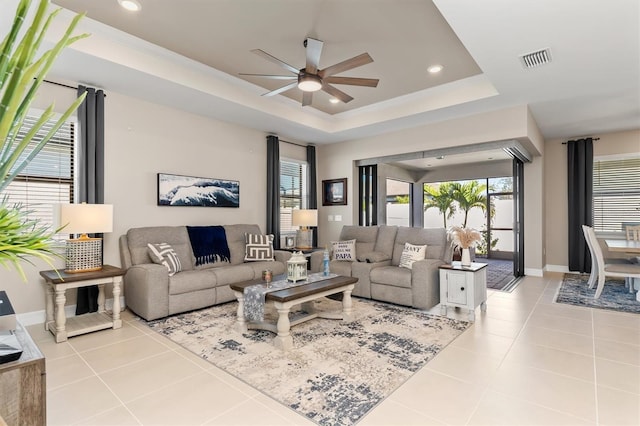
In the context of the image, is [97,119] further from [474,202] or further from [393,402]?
[474,202]

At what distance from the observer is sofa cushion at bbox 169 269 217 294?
3807 millimetres

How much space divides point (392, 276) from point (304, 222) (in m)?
2.10

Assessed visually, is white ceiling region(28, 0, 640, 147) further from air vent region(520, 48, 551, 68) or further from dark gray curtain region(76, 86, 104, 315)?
dark gray curtain region(76, 86, 104, 315)

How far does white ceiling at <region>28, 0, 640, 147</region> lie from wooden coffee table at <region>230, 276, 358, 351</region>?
254 centimetres

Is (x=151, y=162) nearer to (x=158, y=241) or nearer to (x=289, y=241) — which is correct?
(x=158, y=241)

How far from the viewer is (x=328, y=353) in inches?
112

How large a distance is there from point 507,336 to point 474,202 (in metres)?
7.03

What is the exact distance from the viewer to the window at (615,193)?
6.39 meters

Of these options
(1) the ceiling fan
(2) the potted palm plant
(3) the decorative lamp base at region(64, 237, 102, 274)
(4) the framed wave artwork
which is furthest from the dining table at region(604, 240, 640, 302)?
(3) the decorative lamp base at region(64, 237, 102, 274)

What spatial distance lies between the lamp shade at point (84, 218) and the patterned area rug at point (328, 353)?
1155mm

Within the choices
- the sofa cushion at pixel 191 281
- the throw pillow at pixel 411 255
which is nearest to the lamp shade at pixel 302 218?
the throw pillow at pixel 411 255

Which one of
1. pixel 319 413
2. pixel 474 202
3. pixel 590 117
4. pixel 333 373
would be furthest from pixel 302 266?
pixel 474 202

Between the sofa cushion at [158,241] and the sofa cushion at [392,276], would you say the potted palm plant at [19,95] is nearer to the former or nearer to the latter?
the sofa cushion at [158,241]

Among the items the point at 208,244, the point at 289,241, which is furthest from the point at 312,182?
the point at 208,244
